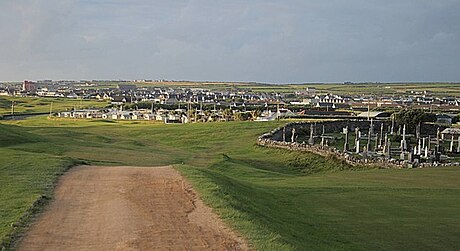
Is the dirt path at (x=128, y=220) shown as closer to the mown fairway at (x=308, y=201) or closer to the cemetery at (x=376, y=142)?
the mown fairway at (x=308, y=201)

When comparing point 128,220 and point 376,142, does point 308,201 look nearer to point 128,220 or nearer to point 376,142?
point 128,220

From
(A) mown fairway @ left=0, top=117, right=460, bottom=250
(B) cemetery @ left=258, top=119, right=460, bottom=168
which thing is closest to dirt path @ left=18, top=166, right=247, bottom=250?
(A) mown fairway @ left=0, top=117, right=460, bottom=250

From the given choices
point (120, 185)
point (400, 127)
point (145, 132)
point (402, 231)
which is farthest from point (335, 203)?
point (145, 132)

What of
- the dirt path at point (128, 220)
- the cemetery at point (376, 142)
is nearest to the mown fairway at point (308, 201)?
the dirt path at point (128, 220)

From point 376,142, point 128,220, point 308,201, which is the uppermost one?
point 128,220

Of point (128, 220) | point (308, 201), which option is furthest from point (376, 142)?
point (128, 220)

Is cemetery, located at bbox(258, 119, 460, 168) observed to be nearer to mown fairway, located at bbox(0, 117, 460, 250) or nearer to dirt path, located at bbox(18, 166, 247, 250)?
mown fairway, located at bbox(0, 117, 460, 250)

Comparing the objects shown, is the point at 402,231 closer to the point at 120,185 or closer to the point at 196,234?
the point at 196,234

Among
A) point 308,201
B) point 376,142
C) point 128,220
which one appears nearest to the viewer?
point 128,220

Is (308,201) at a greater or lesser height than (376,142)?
greater
